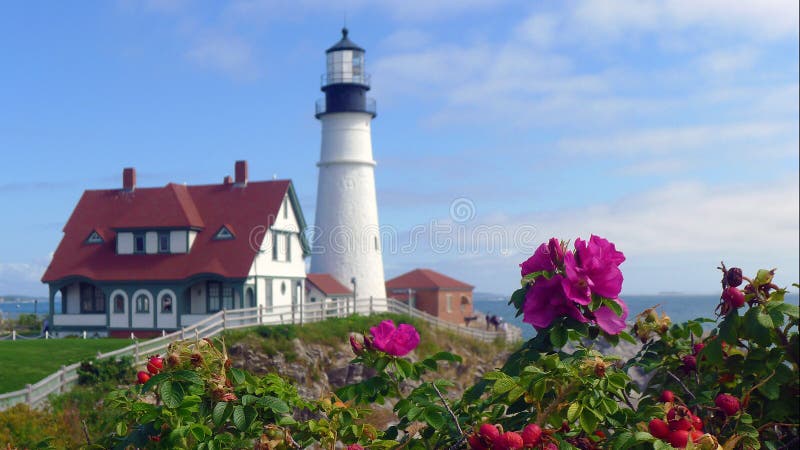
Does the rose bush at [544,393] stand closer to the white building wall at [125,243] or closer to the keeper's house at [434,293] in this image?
the white building wall at [125,243]

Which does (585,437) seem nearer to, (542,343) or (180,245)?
(542,343)

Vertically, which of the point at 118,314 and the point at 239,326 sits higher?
the point at 118,314

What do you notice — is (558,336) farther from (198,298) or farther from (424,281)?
(424,281)

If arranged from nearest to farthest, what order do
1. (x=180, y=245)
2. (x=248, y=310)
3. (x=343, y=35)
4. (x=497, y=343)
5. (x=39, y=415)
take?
(x=39, y=415)
(x=248, y=310)
(x=180, y=245)
(x=497, y=343)
(x=343, y=35)

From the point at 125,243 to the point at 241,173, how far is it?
6075mm

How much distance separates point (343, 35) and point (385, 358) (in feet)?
132

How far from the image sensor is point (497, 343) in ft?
129

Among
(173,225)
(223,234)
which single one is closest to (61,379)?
(173,225)

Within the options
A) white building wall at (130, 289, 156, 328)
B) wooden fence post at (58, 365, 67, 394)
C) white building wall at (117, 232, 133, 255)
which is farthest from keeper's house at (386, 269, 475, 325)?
wooden fence post at (58, 365, 67, 394)

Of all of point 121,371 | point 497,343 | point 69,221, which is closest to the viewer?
point 121,371

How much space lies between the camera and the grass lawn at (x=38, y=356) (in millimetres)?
22156

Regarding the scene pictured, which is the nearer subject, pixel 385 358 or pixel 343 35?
pixel 385 358

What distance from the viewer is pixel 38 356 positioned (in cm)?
2553

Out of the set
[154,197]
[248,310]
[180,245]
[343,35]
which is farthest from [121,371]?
[343,35]
